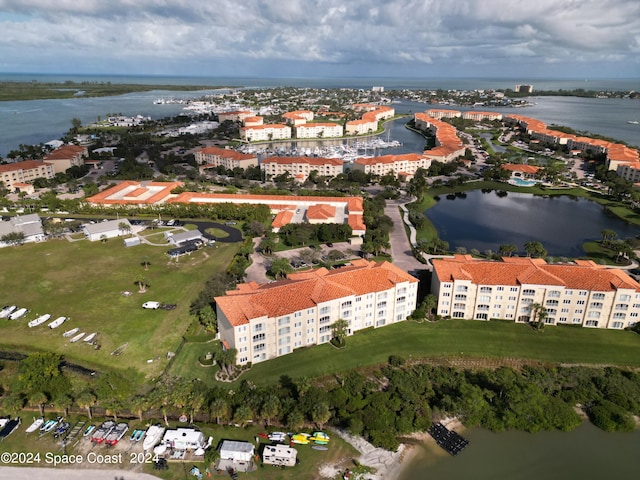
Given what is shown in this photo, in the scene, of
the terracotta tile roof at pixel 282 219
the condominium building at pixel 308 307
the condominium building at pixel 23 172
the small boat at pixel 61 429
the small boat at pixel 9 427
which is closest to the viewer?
the small boat at pixel 9 427

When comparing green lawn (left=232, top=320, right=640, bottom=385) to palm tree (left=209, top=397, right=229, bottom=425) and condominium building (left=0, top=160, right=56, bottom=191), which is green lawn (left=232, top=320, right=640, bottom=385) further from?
condominium building (left=0, top=160, right=56, bottom=191)

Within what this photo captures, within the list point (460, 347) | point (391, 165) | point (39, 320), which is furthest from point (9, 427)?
point (391, 165)

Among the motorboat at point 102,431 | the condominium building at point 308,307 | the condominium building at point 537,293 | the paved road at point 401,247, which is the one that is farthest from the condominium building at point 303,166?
the motorboat at point 102,431

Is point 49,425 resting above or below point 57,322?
below

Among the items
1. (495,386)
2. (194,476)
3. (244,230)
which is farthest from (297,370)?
(244,230)

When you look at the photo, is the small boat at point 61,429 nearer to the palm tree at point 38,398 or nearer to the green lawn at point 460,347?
the palm tree at point 38,398

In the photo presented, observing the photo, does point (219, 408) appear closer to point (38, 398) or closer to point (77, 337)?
point (38, 398)
